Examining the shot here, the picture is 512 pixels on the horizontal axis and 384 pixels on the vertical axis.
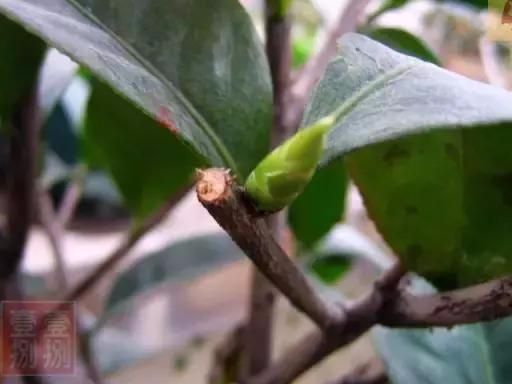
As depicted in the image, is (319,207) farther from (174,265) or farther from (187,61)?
(187,61)

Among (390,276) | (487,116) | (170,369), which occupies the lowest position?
(170,369)

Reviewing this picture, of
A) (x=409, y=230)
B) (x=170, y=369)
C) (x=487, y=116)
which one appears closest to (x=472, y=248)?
(x=409, y=230)

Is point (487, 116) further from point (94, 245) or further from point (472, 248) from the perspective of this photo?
point (94, 245)

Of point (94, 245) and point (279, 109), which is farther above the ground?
point (279, 109)

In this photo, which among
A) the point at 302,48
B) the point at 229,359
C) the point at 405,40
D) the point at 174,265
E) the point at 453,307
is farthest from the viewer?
the point at 302,48

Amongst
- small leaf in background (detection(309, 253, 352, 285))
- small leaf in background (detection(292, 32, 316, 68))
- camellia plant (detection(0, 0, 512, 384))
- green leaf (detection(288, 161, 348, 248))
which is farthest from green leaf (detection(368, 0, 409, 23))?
small leaf in background (detection(292, 32, 316, 68))

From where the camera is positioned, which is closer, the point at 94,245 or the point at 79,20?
the point at 79,20

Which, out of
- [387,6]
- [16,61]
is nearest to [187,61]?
[16,61]

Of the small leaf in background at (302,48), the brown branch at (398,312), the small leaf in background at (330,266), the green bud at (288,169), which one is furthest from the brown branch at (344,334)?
the small leaf in background at (302,48)
